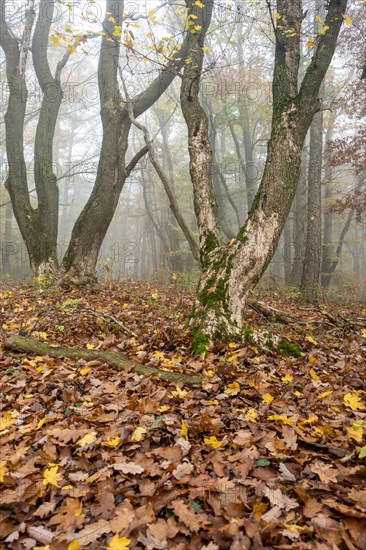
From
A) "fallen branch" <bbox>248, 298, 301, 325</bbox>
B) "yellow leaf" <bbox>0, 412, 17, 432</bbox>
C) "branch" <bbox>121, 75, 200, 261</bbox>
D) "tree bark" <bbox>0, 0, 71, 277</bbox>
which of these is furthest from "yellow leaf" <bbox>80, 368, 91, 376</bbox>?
"tree bark" <bbox>0, 0, 71, 277</bbox>

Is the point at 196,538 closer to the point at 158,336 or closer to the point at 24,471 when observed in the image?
the point at 24,471

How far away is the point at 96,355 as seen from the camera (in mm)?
4457

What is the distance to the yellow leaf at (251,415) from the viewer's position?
3.16 m

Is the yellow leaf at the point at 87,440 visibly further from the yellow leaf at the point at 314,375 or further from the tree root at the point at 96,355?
the yellow leaf at the point at 314,375

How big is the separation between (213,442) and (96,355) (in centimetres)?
209

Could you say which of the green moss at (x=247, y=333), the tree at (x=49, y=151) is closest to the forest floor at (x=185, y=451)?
the green moss at (x=247, y=333)

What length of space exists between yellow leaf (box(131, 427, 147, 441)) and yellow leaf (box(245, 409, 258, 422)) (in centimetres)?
88

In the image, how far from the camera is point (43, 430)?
305 centimetres

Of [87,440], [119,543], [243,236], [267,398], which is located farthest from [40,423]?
[243,236]

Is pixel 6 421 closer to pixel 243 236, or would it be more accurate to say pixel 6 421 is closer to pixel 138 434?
pixel 138 434

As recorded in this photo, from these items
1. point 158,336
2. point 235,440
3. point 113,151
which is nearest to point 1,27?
point 113,151

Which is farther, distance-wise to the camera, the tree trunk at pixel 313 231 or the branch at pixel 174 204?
the tree trunk at pixel 313 231

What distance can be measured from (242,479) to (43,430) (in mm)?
1638

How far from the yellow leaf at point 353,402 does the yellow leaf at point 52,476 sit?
2.45 metres
